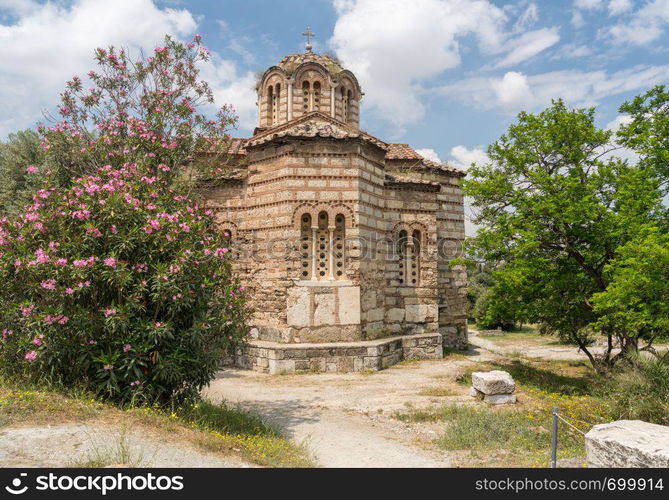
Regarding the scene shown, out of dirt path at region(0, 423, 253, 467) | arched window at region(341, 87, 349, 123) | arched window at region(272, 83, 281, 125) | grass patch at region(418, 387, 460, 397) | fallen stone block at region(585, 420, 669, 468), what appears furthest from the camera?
arched window at region(341, 87, 349, 123)

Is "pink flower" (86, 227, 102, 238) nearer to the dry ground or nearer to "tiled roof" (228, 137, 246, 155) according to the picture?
the dry ground

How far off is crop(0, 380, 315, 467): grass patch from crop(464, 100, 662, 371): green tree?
21.7ft

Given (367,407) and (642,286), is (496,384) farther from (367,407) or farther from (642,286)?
(642,286)

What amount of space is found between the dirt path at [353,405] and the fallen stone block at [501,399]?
63 centimetres

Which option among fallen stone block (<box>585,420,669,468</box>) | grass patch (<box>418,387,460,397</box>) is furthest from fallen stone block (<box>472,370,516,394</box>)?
fallen stone block (<box>585,420,669,468</box>)

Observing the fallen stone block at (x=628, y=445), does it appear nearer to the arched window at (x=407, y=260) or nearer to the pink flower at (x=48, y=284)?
the pink flower at (x=48, y=284)

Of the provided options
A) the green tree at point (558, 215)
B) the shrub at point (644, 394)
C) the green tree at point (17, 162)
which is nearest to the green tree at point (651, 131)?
the green tree at point (558, 215)

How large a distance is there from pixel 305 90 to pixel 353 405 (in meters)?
11.7

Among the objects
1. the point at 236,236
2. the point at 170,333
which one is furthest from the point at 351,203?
the point at 170,333

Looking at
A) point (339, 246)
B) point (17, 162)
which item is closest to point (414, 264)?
point (339, 246)

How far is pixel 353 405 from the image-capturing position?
7.94m

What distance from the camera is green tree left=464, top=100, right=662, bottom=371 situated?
9.32 metres

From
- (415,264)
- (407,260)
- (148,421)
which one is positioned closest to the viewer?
(148,421)

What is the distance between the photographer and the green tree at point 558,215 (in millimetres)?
9320
